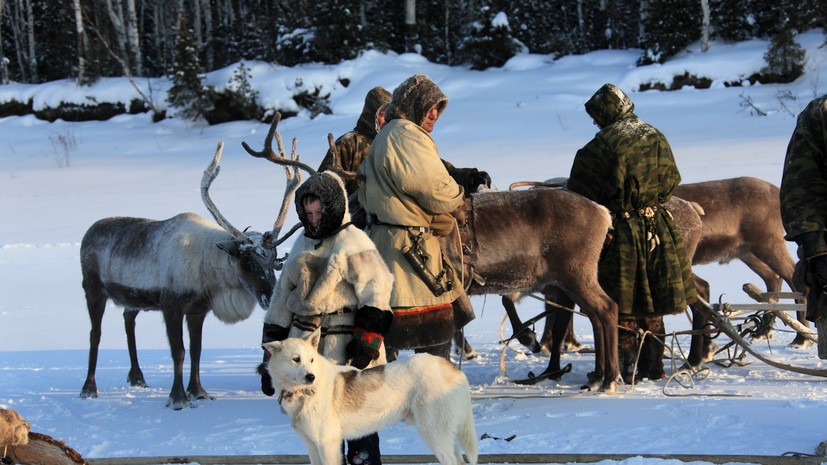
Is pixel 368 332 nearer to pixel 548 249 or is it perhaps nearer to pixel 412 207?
pixel 412 207

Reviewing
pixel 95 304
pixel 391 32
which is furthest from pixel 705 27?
pixel 95 304

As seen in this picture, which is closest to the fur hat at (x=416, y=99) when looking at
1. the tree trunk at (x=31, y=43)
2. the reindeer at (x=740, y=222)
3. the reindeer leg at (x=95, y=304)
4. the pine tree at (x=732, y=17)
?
the reindeer at (x=740, y=222)

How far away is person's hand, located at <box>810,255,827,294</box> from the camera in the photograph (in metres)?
4.04

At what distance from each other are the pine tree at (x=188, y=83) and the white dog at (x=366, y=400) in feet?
76.8

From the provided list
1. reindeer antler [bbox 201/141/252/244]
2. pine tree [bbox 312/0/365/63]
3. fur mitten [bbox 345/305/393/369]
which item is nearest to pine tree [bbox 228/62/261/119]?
pine tree [bbox 312/0/365/63]

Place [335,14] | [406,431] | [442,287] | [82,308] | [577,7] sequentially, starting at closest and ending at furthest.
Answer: [442,287]
[406,431]
[82,308]
[335,14]
[577,7]

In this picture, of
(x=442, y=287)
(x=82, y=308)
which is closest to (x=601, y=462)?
(x=442, y=287)

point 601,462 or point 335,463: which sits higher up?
point 335,463

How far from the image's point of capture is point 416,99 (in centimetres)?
503

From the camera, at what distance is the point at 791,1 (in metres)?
23.0

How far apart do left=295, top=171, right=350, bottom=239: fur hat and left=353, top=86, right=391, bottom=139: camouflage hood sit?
2.24m

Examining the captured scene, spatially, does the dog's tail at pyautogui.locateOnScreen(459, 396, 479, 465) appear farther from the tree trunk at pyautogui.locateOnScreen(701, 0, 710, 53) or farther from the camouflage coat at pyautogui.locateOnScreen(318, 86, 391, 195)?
the tree trunk at pyautogui.locateOnScreen(701, 0, 710, 53)

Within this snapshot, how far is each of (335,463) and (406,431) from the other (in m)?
1.75

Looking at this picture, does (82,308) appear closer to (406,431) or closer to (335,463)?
(406,431)
